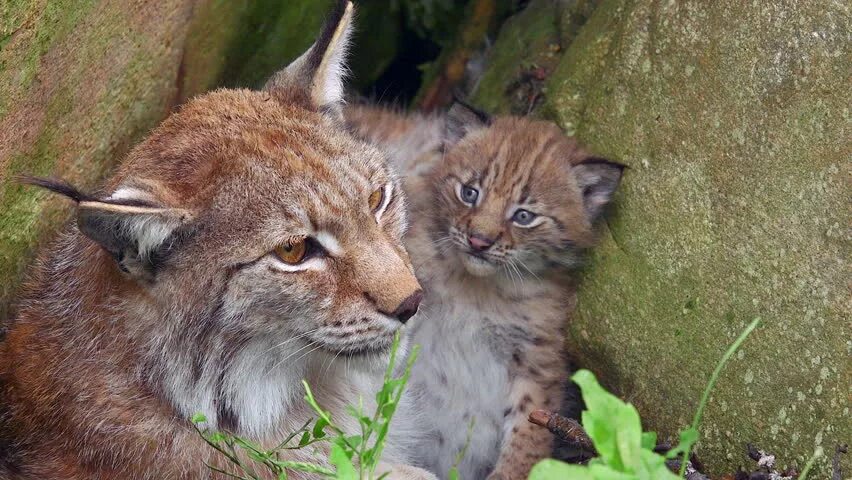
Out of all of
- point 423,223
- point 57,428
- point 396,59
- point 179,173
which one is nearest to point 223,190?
point 179,173

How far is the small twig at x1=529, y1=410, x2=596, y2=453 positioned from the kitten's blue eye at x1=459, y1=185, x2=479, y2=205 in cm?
121

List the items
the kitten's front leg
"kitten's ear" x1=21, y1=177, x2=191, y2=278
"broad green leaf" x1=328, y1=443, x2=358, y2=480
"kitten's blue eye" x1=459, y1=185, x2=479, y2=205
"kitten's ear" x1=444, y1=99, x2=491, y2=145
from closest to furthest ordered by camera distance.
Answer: "broad green leaf" x1=328, y1=443, x2=358, y2=480, "kitten's ear" x1=21, y1=177, x2=191, y2=278, the kitten's front leg, "kitten's blue eye" x1=459, y1=185, x2=479, y2=205, "kitten's ear" x1=444, y1=99, x2=491, y2=145

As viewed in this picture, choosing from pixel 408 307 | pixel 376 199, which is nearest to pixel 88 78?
pixel 376 199

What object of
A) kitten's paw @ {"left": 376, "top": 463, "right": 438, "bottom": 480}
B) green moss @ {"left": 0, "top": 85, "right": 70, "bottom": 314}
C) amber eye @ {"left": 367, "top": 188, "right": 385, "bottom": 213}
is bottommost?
kitten's paw @ {"left": 376, "top": 463, "right": 438, "bottom": 480}

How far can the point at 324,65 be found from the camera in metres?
4.23

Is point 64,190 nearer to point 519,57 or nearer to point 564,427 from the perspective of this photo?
point 564,427

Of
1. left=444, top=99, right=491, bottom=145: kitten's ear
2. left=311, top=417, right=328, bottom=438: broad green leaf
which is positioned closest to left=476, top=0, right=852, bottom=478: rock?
left=444, top=99, right=491, bottom=145: kitten's ear

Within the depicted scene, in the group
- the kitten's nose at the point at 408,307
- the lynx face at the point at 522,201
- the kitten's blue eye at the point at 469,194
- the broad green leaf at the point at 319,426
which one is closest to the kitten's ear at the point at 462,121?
the lynx face at the point at 522,201

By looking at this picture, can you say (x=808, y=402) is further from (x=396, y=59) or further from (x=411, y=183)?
(x=396, y=59)

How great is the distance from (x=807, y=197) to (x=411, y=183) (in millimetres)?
2305

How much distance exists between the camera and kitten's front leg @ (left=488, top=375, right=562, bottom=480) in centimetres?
479

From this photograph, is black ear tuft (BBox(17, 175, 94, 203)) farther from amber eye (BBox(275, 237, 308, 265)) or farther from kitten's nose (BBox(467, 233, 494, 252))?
kitten's nose (BBox(467, 233, 494, 252))

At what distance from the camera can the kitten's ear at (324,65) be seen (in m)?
4.16

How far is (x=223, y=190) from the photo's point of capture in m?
3.56
